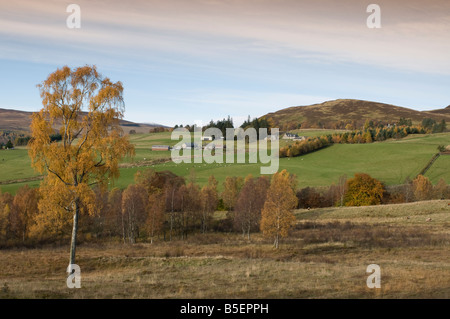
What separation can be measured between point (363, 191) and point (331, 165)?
3334 centimetres

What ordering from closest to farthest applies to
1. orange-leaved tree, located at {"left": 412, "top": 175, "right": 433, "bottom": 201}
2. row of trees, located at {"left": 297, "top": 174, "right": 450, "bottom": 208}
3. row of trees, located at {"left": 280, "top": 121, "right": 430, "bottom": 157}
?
orange-leaved tree, located at {"left": 412, "top": 175, "right": 433, "bottom": 201} < row of trees, located at {"left": 297, "top": 174, "right": 450, "bottom": 208} < row of trees, located at {"left": 280, "top": 121, "right": 430, "bottom": 157}

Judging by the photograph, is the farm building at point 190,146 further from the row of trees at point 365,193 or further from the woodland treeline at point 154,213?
the row of trees at point 365,193

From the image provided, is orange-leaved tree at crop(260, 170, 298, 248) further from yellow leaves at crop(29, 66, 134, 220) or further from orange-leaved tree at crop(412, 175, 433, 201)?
orange-leaved tree at crop(412, 175, 433, 201)

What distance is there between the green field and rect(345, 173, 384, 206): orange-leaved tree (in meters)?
9.11

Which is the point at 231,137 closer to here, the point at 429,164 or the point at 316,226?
the point at 429,164

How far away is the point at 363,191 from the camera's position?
98375mm

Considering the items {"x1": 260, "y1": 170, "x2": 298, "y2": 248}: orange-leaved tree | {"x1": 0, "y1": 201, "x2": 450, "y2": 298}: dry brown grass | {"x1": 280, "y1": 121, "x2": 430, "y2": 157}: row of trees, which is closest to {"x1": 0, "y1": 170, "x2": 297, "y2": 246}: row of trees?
{"x1": 260, "y1": 170, "x2": 298, "y2": 248}: orange-leaved tree

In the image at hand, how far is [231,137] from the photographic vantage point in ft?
580

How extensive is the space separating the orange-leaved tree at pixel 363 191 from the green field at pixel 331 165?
9.11 metres

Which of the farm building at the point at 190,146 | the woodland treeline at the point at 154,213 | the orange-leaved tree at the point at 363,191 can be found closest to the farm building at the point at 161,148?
the farm building at the point at 190,146

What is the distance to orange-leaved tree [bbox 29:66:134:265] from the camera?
23.6m

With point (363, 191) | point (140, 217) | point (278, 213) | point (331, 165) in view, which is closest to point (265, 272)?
point (278, 213)

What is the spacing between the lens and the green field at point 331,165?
111188mm
